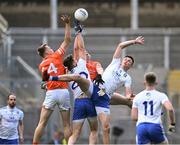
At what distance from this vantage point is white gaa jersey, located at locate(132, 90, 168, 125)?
19.3 meters

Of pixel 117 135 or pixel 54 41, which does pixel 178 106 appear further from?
pixel 54 41

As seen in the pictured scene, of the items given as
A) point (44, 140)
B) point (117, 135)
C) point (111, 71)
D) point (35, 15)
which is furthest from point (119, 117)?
point (35, 15)

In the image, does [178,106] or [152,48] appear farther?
[152,48]

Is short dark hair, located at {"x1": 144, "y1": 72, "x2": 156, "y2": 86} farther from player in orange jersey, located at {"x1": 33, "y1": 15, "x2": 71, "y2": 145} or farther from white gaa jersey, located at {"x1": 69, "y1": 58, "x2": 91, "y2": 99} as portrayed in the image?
player in orange jersey, located at {"x1": 33, "y1": 15, "x2": 71, "y2": 145}

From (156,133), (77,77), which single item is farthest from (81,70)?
(156,133)

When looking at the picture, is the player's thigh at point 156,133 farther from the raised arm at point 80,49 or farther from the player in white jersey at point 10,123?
the player in white jersey at point 10,123

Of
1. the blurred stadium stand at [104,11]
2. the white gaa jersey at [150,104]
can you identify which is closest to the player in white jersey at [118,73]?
the white gaa jersey at [150,104]

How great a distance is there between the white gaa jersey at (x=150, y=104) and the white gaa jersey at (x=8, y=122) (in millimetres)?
6352

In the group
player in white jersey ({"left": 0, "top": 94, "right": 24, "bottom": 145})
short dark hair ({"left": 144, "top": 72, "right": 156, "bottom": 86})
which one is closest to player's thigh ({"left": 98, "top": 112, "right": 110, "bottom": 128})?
short dark hair ({"left": 144, "top": 72, "right": 156, "bottom": 86})

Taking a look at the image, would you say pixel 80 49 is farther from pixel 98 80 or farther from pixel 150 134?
pixel 150 134

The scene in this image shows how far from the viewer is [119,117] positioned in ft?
120

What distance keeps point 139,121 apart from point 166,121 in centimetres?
1533

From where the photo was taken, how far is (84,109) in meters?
21.5

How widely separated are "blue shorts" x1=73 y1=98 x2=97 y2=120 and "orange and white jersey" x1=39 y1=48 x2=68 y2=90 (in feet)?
2.34
